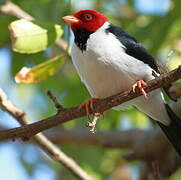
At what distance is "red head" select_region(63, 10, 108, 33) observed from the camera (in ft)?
13.5

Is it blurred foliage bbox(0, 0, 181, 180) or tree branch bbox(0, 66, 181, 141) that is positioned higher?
tree branch bbox(0, 66, 181, 141)

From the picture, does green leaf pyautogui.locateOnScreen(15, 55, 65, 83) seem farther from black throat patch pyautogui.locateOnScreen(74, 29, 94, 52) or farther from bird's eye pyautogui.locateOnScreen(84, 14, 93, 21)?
bird's eye pyautogui.locateOnScreen(84, 14, 93, 21)

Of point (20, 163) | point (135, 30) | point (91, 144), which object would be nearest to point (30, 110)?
point (20, 163)

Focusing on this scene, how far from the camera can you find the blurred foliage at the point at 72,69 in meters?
4.68

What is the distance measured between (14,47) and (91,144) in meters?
1.74

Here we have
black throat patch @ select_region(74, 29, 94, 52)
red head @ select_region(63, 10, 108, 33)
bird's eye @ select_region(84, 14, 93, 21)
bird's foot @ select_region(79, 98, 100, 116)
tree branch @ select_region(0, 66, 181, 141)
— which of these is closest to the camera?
tree branch @ select_region(0, 66, 181, 141)

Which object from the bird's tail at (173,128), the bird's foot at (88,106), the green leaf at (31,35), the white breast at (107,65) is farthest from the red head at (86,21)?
the bird's tail at (173,128)

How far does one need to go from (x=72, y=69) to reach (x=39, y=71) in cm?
221

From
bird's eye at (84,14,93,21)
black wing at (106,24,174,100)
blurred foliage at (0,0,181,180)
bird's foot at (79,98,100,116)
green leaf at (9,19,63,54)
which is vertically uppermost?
green leaf at (9,19,63,54)

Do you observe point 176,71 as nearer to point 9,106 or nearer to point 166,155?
point 9,106

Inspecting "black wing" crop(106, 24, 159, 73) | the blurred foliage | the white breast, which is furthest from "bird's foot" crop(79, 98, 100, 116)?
the blurred foliage

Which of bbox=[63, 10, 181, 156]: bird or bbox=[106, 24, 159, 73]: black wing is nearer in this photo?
bbox=[63, 10, 181, 156]: bird

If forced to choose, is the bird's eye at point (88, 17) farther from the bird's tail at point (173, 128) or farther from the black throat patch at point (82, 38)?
the bird's tail at point (173, 128)

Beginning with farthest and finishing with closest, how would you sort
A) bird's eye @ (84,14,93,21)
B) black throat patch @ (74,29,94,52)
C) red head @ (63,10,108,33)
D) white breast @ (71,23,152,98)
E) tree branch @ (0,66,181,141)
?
bird's eye @ (84,14,93,21) → red head @ (63,10,108,33) → black throat patch @ (74,29,94,52) → white breast @ (71,23,152,98) → tree branch @ (0,66,181,141)
